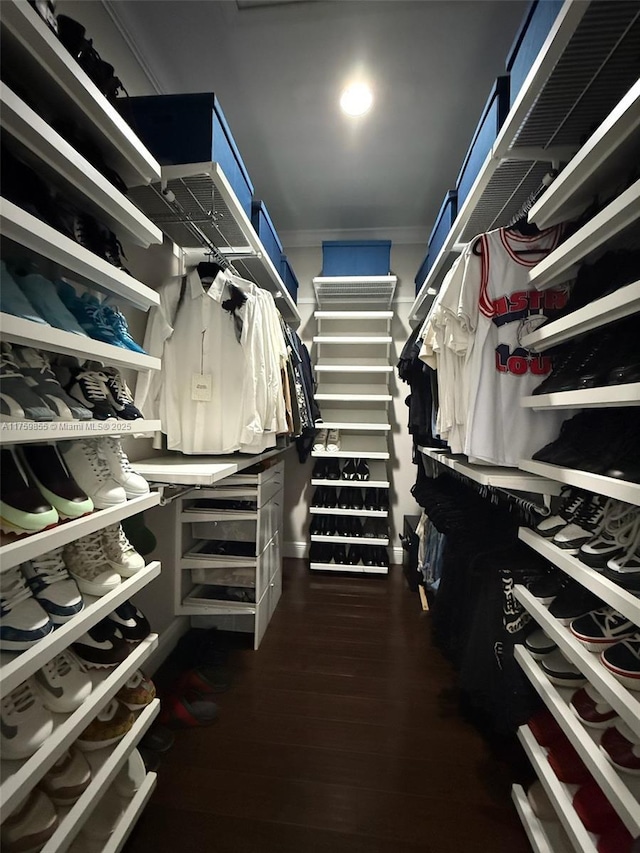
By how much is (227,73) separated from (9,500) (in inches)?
80.3

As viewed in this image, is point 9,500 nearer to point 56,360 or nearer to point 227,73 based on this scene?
point 56,360

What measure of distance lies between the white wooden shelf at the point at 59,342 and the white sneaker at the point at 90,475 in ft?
0.75

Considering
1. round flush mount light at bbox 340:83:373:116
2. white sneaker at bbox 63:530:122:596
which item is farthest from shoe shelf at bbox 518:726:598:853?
round flush mount light at bbox 340:83:373:116

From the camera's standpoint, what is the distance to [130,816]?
91cm

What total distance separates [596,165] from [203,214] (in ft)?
4.39

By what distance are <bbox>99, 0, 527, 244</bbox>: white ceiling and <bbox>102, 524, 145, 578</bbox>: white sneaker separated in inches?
75.3

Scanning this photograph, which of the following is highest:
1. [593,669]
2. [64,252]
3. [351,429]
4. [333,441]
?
[64,252]

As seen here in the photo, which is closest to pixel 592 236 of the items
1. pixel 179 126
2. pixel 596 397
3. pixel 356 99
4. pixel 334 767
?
pixel 596 397

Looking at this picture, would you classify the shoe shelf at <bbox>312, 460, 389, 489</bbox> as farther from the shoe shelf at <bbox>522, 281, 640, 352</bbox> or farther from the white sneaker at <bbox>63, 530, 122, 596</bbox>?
the white sneaker at <bbox>63, 530, 122, 596</bbox>

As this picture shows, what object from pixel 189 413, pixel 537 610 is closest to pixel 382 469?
pixel 189 413

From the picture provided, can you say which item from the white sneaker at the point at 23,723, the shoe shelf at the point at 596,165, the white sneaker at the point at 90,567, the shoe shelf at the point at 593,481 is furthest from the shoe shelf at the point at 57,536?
the shoe shelf at the point at 596,165

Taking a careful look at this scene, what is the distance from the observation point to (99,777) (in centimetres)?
79

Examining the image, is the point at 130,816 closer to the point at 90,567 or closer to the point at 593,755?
the point at 90,567

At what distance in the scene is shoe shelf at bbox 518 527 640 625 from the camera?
0.60m
